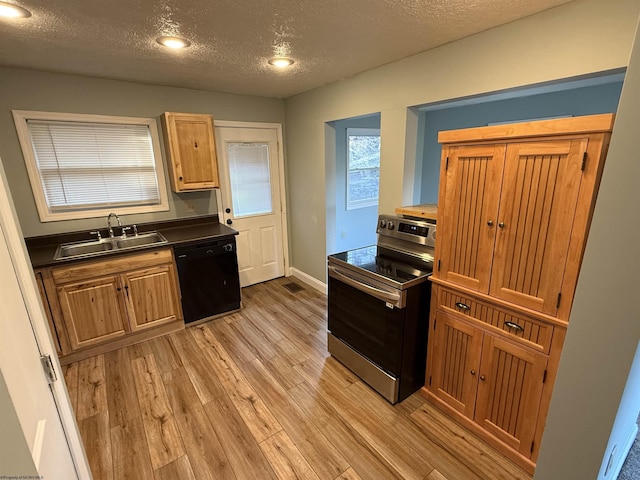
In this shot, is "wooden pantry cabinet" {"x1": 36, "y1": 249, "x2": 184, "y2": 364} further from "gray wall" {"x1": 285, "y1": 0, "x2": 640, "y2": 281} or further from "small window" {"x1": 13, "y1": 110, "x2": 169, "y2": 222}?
"gray wall" {"x1": 285, "y1": 0, "x2": 640, "y2": 281}

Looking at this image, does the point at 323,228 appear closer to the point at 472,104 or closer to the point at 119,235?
the point at 119,235

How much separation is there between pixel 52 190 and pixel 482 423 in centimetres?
386

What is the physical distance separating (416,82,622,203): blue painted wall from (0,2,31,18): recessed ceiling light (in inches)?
104

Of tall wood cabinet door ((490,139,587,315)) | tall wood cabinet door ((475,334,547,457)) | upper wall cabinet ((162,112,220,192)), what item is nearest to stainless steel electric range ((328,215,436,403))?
tall wood cabinet door ((475,334,547,457))

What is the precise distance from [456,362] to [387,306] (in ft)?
1.79

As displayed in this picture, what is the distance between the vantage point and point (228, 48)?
2.07m

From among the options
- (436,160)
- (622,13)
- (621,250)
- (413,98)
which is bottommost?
(621,250)

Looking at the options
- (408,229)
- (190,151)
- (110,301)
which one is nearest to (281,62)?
(190,151)

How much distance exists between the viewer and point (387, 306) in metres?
1.97

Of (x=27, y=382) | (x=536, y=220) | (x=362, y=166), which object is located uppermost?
(x=362, y=166)

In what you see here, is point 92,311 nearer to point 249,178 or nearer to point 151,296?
point 151,296

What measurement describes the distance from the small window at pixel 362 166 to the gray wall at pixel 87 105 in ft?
5.38

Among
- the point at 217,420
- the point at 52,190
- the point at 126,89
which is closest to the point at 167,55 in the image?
the point at 126,89

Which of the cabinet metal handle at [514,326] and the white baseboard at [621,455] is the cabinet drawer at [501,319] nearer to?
the cabinet metal handle at [514,326]
